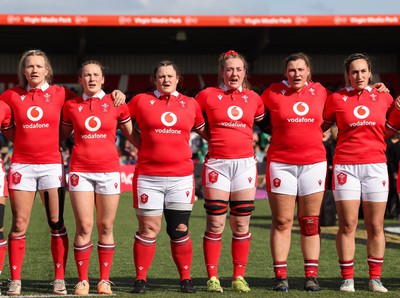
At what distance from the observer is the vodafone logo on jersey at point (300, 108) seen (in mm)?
7453

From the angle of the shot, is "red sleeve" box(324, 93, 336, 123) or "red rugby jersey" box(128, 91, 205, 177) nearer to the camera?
"red rugby jersey" box(128, 91, 205, 177)

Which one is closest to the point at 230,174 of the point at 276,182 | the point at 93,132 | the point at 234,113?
the point at 276,182

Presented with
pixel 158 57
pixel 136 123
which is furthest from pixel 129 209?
pixel 158 57

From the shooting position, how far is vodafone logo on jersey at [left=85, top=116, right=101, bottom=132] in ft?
23.7

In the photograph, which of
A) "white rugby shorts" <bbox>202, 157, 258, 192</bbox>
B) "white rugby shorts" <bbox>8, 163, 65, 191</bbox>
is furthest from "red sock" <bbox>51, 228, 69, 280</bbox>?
"white rugby shorts" <bbox>202, 157, 258, 192</bbox>

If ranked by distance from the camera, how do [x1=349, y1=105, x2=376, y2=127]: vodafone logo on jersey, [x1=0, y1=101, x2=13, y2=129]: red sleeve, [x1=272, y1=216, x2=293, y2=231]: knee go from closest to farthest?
[x1=0, y1=101, x2=13, y2=129]: red sleeve < [x1=349, y1=105, x2=376, y2=127]: vodafone logo on jersey < [x1=272, y1=216, x2=293, y2=231]: knee

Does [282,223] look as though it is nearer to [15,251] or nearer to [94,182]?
[94,182]

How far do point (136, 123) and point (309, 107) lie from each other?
1425mm

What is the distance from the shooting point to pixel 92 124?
23.7 feet

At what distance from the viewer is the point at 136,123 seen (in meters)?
7.53

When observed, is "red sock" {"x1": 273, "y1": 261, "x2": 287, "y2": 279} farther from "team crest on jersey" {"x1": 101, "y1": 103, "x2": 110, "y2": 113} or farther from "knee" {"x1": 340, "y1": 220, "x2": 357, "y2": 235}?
"team crest on jersey" {"x1": 101, "y1": 103, "x2": 110, "y2": 113}

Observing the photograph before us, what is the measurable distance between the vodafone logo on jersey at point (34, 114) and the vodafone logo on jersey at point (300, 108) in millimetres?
2052

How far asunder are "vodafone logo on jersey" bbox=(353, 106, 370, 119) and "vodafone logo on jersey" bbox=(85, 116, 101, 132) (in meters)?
2.08

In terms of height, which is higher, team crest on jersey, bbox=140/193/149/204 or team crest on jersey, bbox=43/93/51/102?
team crest on jersey, bbox=43/93/51/102
